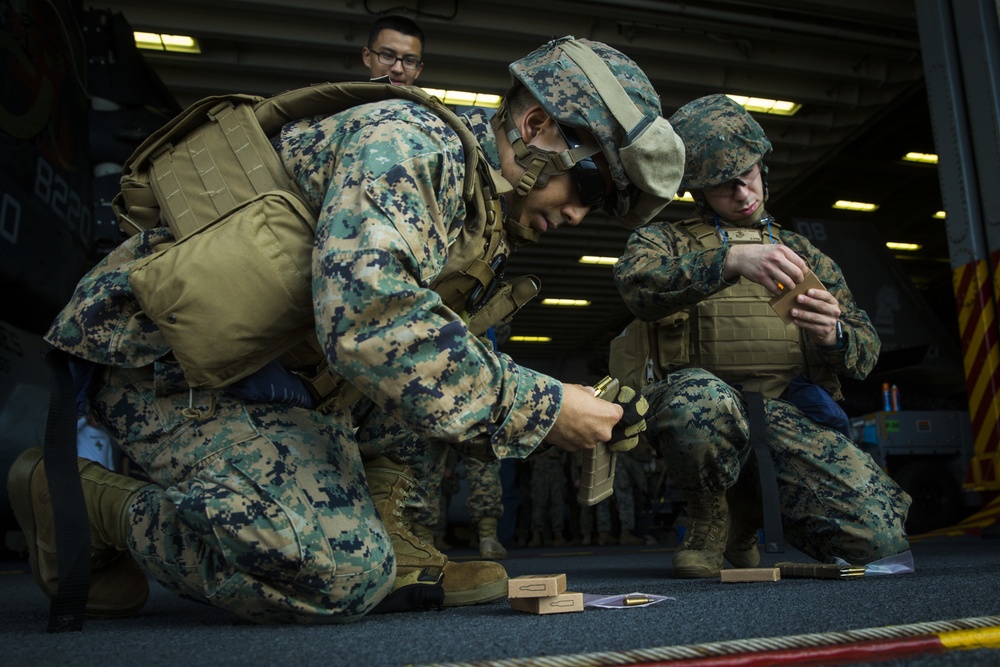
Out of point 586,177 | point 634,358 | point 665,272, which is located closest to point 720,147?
point 665,272

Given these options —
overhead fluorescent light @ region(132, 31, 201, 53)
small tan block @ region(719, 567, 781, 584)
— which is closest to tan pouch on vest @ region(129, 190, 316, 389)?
small tan block @ region(719, 567, 781, 584)

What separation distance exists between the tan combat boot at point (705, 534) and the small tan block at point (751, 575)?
28 centimetres

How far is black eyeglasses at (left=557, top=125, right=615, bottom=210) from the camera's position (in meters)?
1.68

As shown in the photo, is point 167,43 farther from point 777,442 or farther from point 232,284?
point 232,284

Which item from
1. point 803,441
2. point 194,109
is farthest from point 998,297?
point 194,109

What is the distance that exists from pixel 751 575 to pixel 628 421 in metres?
0.75

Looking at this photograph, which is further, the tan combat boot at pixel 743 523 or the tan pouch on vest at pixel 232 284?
the tan combat boot at pixel 743 523

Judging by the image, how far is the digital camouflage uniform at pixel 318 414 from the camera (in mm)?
1264

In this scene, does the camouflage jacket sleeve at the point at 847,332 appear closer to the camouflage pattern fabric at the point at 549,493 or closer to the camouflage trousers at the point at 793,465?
the camouflage trousers at the point at 793,465

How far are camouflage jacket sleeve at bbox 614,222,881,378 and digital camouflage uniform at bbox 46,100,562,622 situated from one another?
0.95 m

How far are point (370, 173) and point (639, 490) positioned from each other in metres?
8.05

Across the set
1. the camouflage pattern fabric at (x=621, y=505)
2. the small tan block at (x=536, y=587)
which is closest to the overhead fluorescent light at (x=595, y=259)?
the camouflage pattern fabric at (x=621, y=505)

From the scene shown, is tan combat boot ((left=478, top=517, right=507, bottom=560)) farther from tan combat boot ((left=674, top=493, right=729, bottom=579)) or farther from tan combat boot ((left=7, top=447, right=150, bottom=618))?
tan combat boot ((left=7, top=447, right=150, bottom=618))

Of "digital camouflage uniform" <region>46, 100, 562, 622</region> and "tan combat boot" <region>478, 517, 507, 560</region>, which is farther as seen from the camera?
"tan combat boot" <region>478, 517, 507, 560</region>
